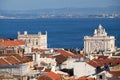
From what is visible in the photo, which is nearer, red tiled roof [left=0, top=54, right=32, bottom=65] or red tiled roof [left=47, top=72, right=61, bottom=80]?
red tiled roof [left=47, top=72, right=61, bottom=80]

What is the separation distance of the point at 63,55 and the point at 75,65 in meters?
13.0

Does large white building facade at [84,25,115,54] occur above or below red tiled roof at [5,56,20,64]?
below

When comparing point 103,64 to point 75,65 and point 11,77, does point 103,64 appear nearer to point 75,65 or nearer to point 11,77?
point 75,65

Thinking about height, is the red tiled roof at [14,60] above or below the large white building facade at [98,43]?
above

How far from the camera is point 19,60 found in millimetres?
45062

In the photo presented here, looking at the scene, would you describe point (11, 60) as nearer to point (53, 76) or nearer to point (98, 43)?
point (53, 76)

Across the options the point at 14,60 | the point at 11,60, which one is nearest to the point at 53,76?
the point at 11,60

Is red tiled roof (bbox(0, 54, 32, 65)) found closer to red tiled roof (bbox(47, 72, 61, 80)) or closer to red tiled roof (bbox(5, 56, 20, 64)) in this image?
red tiled roof (bbox(5, 56, 20, 64))

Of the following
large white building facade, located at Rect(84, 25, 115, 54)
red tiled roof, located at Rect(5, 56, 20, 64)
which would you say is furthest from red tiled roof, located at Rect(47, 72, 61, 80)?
large white building facade, located at Rect(84, 25, 115, 54)

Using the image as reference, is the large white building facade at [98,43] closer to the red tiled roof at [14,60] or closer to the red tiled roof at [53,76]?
the red tiled roof at [14,60]

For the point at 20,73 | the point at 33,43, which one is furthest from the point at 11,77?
the point at 33,43

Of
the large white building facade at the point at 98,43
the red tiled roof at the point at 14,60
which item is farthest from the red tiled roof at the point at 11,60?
the large white building facade at the point at 98,43

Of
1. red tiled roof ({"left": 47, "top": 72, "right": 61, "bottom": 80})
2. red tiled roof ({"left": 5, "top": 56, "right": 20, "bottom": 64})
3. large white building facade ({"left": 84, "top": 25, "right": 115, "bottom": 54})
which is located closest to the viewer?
red tiled roof ({"left": 47, "top": 72, "right": 61, "bottom": 80})

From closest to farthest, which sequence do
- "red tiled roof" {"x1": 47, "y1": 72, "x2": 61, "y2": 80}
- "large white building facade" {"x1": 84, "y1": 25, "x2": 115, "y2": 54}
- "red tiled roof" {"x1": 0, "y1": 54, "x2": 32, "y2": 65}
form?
1. "red tiled roof" {"x1": 47, "y1": 72, "x2": 61, "y2": 80}
2. "red tiled roof" {"x1": 0, "y1": 54, "x2": 32, "y2": 65}
3. "large white building facade" {"x1": 84, "y1": 25, "x2": 115, "y2": 54}
